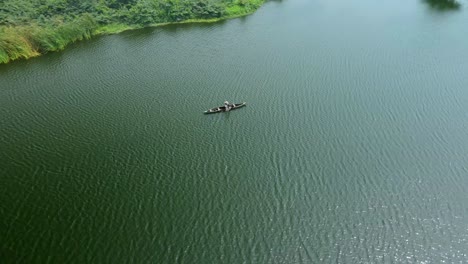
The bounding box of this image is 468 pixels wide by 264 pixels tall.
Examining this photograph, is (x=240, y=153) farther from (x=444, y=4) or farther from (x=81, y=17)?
(x=444, y=4)

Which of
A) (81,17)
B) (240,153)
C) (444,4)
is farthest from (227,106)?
(444,4)

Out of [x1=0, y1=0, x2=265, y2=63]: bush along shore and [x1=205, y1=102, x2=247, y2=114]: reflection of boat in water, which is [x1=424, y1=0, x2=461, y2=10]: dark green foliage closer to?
[x1=0, y1=0, x2=265, y2=63]: bush along shore

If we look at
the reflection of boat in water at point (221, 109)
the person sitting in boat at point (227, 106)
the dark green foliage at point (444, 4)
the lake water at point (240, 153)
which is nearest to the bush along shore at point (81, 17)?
the lake water at point (240, 153)

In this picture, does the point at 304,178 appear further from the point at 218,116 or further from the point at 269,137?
the point at 218,116

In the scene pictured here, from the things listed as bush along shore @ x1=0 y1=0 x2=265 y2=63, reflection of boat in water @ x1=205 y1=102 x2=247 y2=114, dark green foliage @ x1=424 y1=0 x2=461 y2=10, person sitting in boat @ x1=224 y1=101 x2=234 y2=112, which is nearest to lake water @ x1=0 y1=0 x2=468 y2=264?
reflection of boat in water @ x1=205 y1=102 x2=247 y2=114

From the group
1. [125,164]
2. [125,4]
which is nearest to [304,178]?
[125,164]

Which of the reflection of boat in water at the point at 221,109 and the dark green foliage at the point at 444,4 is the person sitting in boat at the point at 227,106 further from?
the dark green foliage at the point at 444,4
